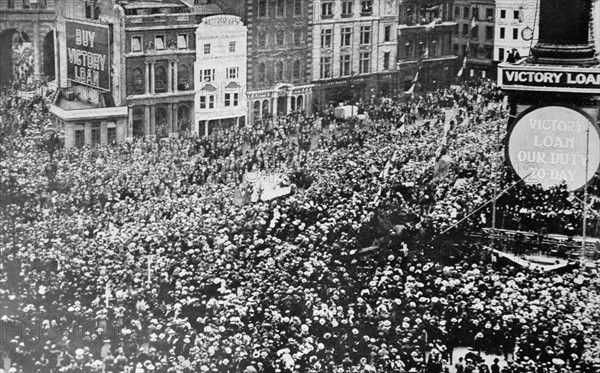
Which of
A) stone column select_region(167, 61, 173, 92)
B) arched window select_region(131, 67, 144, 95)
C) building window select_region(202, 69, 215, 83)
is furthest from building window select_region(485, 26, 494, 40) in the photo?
arched window select_region(131, 67, 144, 95)

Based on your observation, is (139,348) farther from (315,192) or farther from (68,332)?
(315,192)

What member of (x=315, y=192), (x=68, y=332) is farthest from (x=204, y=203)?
(x=68, y=332)

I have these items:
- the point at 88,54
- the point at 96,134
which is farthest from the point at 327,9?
the point at 96,134

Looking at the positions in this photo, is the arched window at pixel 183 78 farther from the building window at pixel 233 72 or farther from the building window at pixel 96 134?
the building window at pixel 96 134

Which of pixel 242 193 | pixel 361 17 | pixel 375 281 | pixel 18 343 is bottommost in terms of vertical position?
pixel 18 343

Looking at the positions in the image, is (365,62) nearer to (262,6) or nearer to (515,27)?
(262,6)

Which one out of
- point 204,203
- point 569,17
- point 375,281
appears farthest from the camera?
point 204,203
